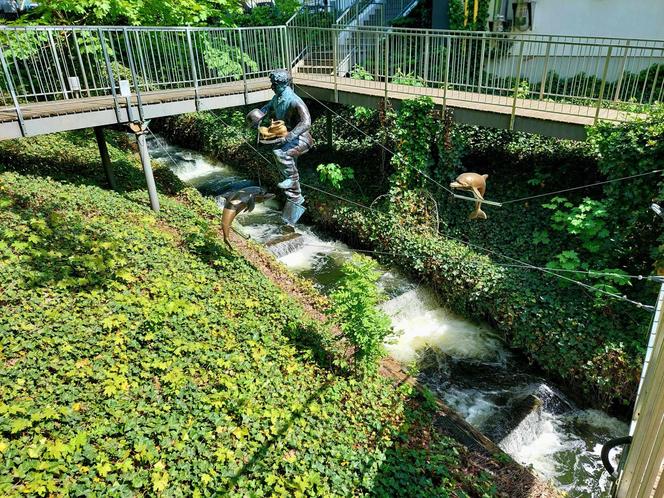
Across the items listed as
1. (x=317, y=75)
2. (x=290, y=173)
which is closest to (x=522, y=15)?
(x=317, y=75)

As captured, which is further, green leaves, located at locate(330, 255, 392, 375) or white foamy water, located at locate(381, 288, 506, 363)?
white foamy water, located at locate(381, 288, 506, 363)

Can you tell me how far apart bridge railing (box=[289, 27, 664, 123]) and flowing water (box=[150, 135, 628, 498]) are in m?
4.56

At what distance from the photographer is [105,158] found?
36.3 ft

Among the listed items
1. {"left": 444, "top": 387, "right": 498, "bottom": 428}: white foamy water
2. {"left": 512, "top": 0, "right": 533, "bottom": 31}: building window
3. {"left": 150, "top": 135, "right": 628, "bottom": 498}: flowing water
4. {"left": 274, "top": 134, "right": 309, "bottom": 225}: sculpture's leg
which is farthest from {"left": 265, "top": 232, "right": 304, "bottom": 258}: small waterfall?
{"left": 512, "top": 0, "right": 533, "bottom": 31}: building window

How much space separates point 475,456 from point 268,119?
6183 millimetres

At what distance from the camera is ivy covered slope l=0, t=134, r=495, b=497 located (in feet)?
16.3

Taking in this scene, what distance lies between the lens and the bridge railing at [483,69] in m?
9.71

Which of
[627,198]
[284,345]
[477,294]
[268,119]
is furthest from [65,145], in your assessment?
[627,198]

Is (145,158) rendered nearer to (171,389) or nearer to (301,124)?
(301,124)

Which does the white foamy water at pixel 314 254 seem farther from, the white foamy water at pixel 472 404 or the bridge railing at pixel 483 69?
the white foamy water at pixel 472 404

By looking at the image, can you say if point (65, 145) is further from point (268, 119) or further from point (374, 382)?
point (374, 382)

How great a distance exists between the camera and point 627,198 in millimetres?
8391

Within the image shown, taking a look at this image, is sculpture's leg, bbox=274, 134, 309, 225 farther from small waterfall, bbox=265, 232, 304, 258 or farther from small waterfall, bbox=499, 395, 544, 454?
small waterfall, bbox=499, 395, 544, 454

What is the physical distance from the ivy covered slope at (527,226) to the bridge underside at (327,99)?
0.55 meters
